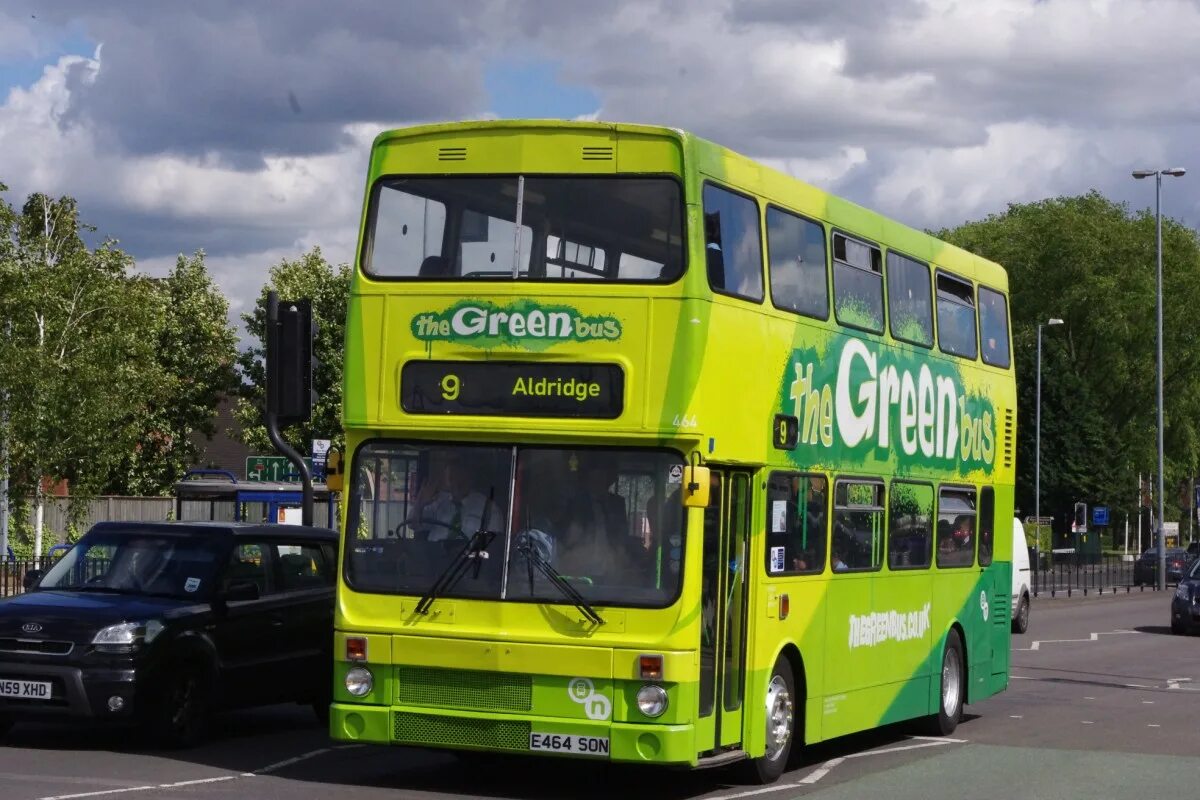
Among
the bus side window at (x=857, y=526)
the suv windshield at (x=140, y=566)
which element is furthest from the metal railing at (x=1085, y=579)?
the suv windshield at (x=140, y=566)

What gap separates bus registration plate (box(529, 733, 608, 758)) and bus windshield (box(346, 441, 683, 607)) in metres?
0.82

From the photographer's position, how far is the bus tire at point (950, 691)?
16984 millimetres

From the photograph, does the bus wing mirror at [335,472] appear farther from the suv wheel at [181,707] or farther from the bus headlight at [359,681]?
the suv wheel at [181,707]

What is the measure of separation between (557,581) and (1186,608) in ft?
87.4

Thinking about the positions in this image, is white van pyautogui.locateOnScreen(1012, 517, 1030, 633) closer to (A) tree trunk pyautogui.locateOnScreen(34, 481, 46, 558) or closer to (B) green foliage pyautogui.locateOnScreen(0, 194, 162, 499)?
(B) green foliage pyautogui.locateOnScreen(0, 194, 162, 499)

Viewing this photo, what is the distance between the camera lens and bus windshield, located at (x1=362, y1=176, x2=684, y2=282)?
38.2 ft

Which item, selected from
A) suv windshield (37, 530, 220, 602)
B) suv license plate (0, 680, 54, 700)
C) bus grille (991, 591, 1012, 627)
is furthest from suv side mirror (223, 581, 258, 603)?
bus grille (991, 591, 1012, 627)

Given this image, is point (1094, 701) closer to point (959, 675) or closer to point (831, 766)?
point (959, 675)

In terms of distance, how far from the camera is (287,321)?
1593 cm

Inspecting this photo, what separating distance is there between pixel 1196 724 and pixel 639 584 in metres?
9.36

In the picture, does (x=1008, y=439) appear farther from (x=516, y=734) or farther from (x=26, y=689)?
(x=26, y=689)

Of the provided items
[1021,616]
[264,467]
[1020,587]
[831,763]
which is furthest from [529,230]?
[264,467]

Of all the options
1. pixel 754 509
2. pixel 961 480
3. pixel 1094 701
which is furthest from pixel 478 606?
pixel 1094 701

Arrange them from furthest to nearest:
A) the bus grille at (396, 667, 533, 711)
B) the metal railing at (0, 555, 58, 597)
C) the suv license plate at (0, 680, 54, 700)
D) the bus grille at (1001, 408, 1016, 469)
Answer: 1. the metal railing at (0, 555, 58, 597)
2. the bus grille at (1001, 408, 1016, 469)
3. the suv license plate at (0, 680, 54, 700)
4. the bus grille at (396, 667, 533, 711)
